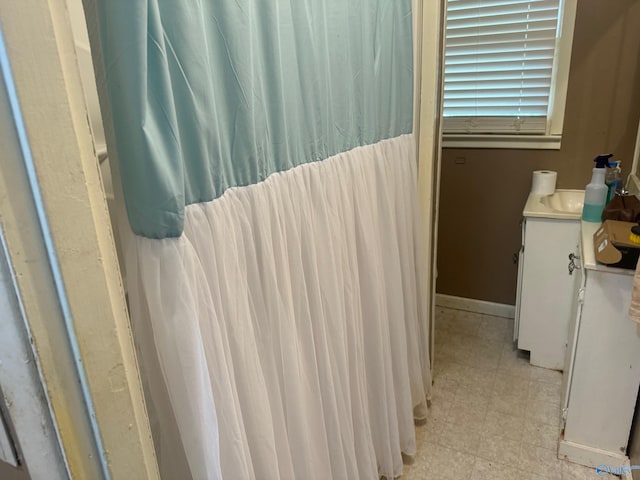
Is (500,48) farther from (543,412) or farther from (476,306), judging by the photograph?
(543,412)

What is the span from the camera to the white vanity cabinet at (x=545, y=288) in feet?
7.07

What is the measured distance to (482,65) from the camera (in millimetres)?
2580

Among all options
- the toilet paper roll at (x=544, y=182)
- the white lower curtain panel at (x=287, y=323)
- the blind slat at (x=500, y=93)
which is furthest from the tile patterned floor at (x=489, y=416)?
the blind slat at (x=500, y=93)

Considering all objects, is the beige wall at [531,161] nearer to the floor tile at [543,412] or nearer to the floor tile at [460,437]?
the floor tile at [543,412]

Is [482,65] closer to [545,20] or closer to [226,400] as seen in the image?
[545,20]

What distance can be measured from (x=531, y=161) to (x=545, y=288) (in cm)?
78

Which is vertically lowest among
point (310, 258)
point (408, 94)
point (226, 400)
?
point (226, 400)

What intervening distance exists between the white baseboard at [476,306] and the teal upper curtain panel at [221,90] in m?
2.04

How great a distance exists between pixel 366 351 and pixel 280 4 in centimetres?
107

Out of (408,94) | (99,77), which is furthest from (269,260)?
(408,94)

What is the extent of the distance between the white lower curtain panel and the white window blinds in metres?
1.21

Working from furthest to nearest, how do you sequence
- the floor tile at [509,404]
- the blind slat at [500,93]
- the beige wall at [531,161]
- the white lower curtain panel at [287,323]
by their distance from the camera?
the blind slat at [500,93] < the beige wall at [531,161] < the floor tile at [509,404] < the white lower curtain panel at [287,323]

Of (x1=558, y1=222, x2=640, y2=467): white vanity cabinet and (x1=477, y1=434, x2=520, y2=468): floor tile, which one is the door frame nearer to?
(x1=558, y1=222, x2=640, y2=467): white vanity cabinet

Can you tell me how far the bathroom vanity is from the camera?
7.06 feet
